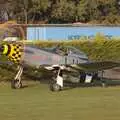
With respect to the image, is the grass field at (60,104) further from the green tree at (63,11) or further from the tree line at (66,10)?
the tree line at (66,10)

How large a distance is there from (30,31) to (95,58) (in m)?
12.2

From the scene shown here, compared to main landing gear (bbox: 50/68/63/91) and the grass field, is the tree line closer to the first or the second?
main landing gear (bbox: 50/68/63/91)

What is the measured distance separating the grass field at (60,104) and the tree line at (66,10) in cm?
4597

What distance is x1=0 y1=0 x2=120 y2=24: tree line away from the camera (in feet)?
219

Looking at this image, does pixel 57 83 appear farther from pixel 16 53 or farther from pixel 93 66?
pixel 16 53

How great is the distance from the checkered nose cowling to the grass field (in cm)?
121

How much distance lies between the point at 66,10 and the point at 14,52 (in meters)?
46.5

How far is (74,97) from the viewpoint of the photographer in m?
18.1

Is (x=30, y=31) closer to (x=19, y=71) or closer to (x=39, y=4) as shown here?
(x=19, y=71)

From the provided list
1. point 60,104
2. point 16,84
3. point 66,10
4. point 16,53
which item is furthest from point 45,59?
point 66,10

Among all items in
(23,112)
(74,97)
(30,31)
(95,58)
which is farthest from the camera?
(30,31)

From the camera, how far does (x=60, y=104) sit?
16188 millimetres

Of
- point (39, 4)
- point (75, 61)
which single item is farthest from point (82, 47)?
point (39, 4)

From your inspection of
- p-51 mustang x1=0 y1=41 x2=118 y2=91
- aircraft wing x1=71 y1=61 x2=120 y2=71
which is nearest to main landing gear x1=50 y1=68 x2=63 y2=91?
p-51 mustang x1=0 y1=41 x2=118 y2=91
